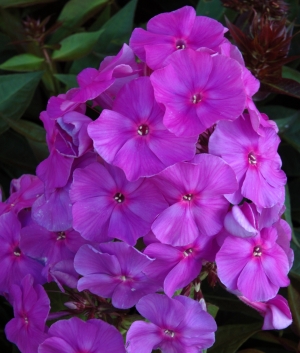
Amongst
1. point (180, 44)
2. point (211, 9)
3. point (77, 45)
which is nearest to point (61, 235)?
point (180, 44)

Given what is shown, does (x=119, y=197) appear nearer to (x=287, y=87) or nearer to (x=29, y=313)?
(x=29, y=313)

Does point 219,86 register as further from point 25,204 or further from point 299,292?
point 299,292

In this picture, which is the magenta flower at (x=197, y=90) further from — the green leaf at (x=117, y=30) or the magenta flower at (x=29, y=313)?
the green leaf at (x=117, y=30)

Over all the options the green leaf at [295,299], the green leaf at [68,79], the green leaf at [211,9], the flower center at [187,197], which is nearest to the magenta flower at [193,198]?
the flower center at [187,197]

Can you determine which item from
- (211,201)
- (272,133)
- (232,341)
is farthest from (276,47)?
(232,341)

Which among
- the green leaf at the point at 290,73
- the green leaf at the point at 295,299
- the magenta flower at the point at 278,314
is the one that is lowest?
the green leaf at the point at 295,299

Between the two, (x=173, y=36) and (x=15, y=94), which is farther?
(x=15, y=94)

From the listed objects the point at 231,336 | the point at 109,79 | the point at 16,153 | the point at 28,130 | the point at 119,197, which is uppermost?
the point at 109,79
